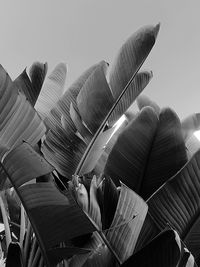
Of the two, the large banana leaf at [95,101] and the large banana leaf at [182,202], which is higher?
the large banana leaf at [95,101]

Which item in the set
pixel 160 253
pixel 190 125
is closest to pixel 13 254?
pixel 160 253

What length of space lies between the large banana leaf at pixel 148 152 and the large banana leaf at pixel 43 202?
184 mm

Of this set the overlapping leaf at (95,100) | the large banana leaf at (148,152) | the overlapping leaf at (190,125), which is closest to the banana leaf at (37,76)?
the overlapping leaf at (95,100)

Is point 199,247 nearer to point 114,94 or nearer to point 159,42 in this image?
point 114,94

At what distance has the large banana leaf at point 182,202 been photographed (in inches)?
24.7

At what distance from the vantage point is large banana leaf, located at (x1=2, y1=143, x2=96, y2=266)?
50cm

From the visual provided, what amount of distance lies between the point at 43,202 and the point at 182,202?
10.3 inches

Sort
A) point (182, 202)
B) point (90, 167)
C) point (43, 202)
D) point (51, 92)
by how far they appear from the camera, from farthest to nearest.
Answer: point (51, 92) → point (90, 167) → point (182, 202) → point (43, 202)

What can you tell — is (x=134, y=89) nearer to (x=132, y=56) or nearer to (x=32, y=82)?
(x=132, y=56)

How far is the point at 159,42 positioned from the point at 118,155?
5.86ft

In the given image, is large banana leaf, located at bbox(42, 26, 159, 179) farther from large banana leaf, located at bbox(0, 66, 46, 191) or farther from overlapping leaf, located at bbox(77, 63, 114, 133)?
large banana leaf, located at bbox(0, 66, 46, 191)

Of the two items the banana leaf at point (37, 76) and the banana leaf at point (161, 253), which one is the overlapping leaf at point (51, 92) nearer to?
the banana leaf at point (37, 76)

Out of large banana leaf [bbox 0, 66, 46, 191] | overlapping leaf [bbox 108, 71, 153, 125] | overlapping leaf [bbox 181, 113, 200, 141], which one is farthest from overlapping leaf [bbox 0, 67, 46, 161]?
overlapping leaf [bbox 181, 113, 200, 141]

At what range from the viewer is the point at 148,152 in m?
0.69
